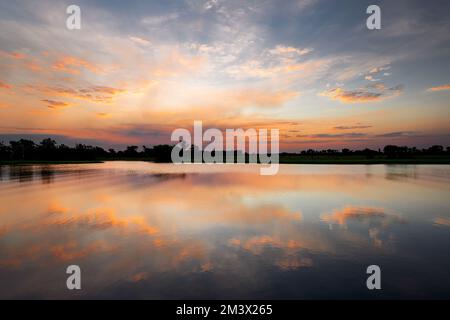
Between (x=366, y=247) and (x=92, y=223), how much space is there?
35.7ft

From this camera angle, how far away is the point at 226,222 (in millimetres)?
10812

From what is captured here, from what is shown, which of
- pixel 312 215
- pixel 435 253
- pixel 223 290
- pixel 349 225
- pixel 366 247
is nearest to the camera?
pixel 223 290

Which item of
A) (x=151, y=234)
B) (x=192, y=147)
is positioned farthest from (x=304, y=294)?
(x=192, y=147)

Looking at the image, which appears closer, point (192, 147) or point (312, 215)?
point (312, 215)

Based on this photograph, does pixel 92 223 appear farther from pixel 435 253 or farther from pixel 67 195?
pixel 435 253

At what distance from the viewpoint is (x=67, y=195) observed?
18141 millimetres

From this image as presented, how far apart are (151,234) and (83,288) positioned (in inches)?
146

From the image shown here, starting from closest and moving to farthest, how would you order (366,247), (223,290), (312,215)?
(223,290) < (366,247) < (312,215)

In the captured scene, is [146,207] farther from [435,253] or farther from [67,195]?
[435,253]

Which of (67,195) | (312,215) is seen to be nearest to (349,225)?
(312,215)

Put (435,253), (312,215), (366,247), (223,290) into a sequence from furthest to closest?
(312,215) < (366,247) < (435,253) < (223,290)
